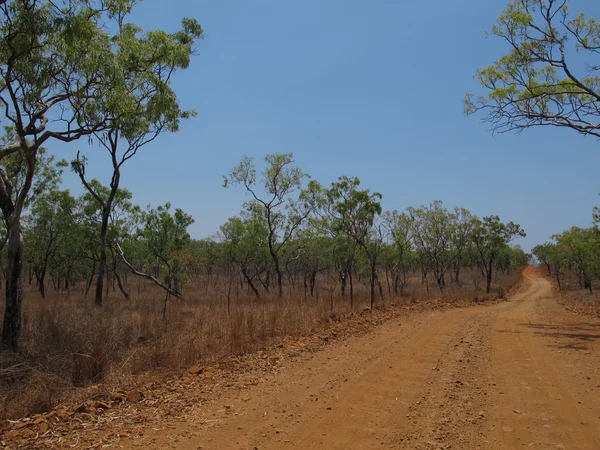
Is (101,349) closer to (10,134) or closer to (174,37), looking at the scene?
(174,37)

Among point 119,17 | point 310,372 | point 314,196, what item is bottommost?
point 310,372

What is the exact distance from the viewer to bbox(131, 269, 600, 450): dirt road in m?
3.95

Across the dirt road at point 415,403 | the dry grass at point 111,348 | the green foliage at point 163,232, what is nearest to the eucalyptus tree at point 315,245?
the green foliage at point 163,232

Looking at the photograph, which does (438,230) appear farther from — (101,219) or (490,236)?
(101,219)

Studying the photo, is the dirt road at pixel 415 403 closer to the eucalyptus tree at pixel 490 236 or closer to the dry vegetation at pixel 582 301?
the dry vegetation at pixel 582 301

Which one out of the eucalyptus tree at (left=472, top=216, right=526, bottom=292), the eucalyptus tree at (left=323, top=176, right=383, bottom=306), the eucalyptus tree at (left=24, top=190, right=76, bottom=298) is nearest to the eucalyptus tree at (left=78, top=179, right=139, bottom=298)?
the eucalyptus tree at (left=24, top=190, right=76, bottom=298)

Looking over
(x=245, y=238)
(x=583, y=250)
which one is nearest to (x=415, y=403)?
(x=245, y=238)

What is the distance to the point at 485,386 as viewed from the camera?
564cm

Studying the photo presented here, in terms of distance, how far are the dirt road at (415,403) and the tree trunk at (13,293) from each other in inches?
204

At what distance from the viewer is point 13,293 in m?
7.68

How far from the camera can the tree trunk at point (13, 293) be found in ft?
24.8

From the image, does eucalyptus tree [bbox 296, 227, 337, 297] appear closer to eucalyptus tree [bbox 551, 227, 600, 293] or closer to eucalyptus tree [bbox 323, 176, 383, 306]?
eucalyptus tree [bbox 323, 176, 383, 306]

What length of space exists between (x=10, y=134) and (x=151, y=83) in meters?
9.79

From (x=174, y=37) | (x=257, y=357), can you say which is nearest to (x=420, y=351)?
(x=257, y=357)
